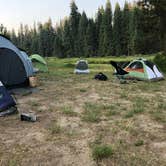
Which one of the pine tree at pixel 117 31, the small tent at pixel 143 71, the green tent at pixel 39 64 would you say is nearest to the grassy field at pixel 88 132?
the small tent at pixel 143 71

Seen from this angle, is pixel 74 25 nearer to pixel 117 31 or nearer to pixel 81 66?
pixel 117 31

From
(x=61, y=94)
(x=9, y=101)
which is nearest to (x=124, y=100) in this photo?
(x=61, y=94)

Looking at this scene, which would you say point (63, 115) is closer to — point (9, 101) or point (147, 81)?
point (9, 101)

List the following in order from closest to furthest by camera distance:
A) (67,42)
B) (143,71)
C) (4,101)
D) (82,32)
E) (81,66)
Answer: (4,101) < (143,71) < (81,66) < (82,32) < (67,42)

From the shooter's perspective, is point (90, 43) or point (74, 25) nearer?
point (90, 43)

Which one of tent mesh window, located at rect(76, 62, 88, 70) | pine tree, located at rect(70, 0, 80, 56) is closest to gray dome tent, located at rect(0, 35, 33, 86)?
tent mesh window, located at rect(76, 62, 88, 70)

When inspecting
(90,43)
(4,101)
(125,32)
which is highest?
(125,32)

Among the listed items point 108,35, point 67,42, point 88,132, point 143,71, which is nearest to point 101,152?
point 88,132

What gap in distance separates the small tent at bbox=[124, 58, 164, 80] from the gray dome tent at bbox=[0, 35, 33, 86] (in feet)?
16.4

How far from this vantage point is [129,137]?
5.84 meters

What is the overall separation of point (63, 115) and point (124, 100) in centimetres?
263

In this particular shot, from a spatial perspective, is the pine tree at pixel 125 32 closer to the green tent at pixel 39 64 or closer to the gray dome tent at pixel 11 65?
the green tent at pixel 39 64

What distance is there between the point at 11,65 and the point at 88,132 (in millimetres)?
6452

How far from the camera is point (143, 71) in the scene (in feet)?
47.3
